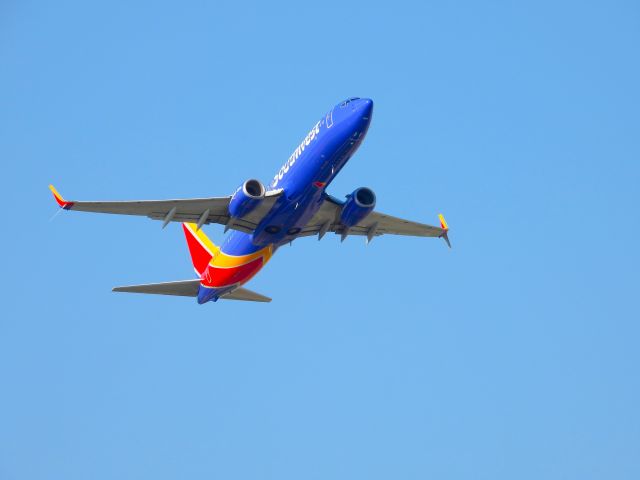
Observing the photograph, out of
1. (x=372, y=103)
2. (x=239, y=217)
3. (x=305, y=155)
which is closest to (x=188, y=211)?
(x=239, y=217)

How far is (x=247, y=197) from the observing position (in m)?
49.4

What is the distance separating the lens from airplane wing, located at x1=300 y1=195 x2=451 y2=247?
53.9 m

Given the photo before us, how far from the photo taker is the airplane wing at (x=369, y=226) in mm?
53875

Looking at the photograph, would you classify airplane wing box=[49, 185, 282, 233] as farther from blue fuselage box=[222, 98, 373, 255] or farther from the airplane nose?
the airplane nose

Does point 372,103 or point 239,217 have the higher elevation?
point 372,103

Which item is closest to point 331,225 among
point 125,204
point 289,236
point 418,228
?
point 289,236

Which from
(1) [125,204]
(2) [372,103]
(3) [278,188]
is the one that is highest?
(2) [372,103]

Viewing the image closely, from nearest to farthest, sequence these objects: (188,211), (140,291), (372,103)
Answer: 1. (372,103)
2. (188,211)
3. (140,291)

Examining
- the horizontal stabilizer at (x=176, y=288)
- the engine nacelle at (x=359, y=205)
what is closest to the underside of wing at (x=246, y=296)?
the horizontal stabilizer at (x=176, y=288)

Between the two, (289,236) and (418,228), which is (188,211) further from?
(418,228)

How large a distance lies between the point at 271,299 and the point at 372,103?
16345 mm

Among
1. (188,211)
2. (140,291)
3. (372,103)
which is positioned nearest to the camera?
(372,103)

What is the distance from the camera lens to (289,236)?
5356cm

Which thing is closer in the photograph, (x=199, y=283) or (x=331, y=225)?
(x=331, y=225)
